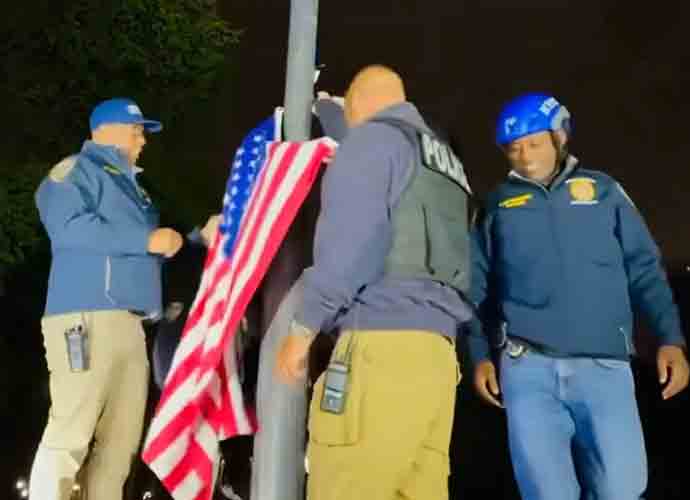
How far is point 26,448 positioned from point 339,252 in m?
7.40

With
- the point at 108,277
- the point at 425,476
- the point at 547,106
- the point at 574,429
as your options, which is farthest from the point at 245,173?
the point at 574,429

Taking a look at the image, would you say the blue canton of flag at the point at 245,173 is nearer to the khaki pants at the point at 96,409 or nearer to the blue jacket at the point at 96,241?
the blue jacket at the point at 96,241

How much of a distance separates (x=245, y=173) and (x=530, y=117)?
4.01ft

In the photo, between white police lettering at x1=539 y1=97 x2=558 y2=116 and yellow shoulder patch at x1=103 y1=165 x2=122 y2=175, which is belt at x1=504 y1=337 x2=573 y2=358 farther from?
yellow shoulder patch at x1=103 y1=165 x2=122 y2=175

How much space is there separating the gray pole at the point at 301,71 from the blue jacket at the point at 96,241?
0.89m

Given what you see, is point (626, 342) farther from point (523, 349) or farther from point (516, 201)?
point (516, 201)

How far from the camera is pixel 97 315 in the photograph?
436 cm

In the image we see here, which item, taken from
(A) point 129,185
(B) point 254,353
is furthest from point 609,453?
(A) point 129,185

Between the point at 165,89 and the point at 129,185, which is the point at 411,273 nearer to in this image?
the point at 129,185

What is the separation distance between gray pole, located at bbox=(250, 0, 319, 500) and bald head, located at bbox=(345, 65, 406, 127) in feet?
1.22

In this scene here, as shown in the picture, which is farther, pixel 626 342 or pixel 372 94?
pixel 626 342

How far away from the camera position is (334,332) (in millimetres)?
3547

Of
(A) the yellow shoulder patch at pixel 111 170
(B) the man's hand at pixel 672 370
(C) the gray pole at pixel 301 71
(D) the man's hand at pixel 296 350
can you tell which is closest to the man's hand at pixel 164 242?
(A) the yellow shoulder patch at pixel 111 170

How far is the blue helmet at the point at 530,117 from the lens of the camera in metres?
4.34
